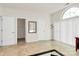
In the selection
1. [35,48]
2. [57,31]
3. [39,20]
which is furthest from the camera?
[35,48]

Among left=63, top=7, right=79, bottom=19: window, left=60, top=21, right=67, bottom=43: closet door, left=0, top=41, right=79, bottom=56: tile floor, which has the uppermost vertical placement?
left=63, top=7, right=79, bottom=19: window

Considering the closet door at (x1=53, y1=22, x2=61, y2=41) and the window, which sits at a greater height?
the window

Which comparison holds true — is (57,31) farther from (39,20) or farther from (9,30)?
(9,30)

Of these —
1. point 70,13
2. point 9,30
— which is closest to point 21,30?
point 9,30

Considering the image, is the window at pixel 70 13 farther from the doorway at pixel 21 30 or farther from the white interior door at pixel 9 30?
the white interior door at pixel 9 30

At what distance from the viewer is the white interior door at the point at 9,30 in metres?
3.86

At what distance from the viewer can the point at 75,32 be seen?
147 inches

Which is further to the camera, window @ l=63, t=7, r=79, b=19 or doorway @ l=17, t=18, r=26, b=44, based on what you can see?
doorway @ l=17, t=18, r=26, b=44

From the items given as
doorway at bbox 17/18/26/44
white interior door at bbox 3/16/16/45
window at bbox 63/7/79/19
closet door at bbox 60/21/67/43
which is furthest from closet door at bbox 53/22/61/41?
white interior door at bbox 3/16/16/45

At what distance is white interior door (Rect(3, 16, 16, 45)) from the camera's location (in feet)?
12.6

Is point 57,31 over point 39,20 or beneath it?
beneath

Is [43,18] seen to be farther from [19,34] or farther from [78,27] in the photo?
[78,27]

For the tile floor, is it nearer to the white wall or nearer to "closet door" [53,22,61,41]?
"closet door" [53,22,61,41]

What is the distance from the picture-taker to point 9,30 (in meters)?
4.10
